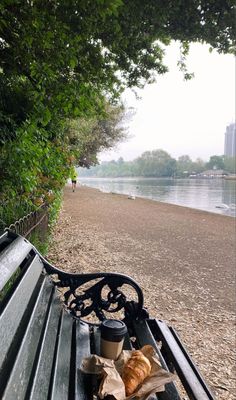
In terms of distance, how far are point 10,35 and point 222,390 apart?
4153 millimetres

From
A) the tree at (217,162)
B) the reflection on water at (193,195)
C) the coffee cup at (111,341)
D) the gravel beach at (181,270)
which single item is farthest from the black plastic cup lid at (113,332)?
the tree at (217,162)

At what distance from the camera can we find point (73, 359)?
1.74 metres

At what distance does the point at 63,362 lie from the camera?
163cm

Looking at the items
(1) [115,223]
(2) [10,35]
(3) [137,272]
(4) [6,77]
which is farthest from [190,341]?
(1) [115,223]

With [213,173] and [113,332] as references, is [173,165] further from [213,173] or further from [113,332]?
[113,332]

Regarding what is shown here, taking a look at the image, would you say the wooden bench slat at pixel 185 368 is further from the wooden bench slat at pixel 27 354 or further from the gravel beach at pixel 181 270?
the gravel beach at pixel 181 270

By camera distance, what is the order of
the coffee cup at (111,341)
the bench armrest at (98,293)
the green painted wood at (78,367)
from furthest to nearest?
the bench armrest at (98,293)
the coffee cup at (111,341)
the green painted wood at (78,367)

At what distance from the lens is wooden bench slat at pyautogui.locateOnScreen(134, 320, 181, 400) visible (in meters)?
1.53

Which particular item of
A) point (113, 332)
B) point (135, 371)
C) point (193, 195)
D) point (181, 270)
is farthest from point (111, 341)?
point (193, 195)

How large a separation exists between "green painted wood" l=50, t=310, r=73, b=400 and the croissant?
0.29 metres

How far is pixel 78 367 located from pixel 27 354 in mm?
342

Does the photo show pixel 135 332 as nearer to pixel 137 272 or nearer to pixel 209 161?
pixel 137 272

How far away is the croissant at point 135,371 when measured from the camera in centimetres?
156

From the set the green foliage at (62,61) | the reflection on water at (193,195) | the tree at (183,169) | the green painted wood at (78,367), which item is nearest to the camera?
the green painted wood at (78,367)
